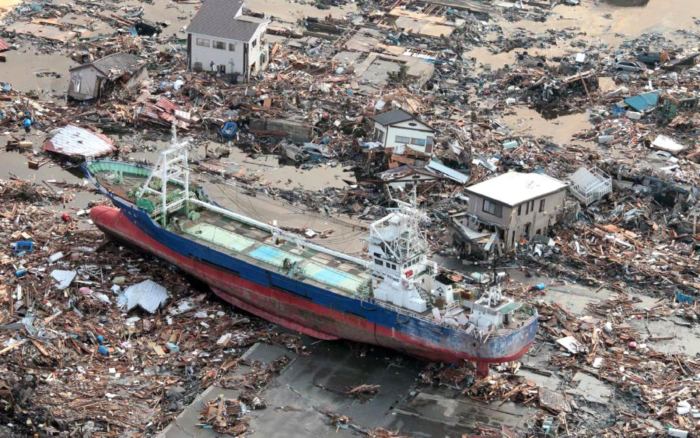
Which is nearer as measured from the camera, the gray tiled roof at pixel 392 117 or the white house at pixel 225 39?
the gray tiled roof at pixel 392 117

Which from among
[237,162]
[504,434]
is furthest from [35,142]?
[504,434]

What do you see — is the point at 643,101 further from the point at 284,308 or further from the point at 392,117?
the point at 284,308

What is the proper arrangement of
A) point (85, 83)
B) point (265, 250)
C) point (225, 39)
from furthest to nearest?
point (225, 39)
point (85, 83)
point (265, 250)

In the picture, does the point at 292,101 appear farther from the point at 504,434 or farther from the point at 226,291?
the point at 504,434

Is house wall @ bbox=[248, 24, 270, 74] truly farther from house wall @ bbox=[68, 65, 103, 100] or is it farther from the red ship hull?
the red ship hull

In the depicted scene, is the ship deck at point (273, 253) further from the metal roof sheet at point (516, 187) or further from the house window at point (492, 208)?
the metal roof sheet at point (516, 187)

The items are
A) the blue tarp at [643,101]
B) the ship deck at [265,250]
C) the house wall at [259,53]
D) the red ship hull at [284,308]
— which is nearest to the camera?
the red ship hull at [284,308]

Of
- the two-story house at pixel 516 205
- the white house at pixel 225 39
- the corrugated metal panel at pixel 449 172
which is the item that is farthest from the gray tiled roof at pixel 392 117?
the white house at pixel 225 39

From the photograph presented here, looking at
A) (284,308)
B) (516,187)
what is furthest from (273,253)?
(516,187)
